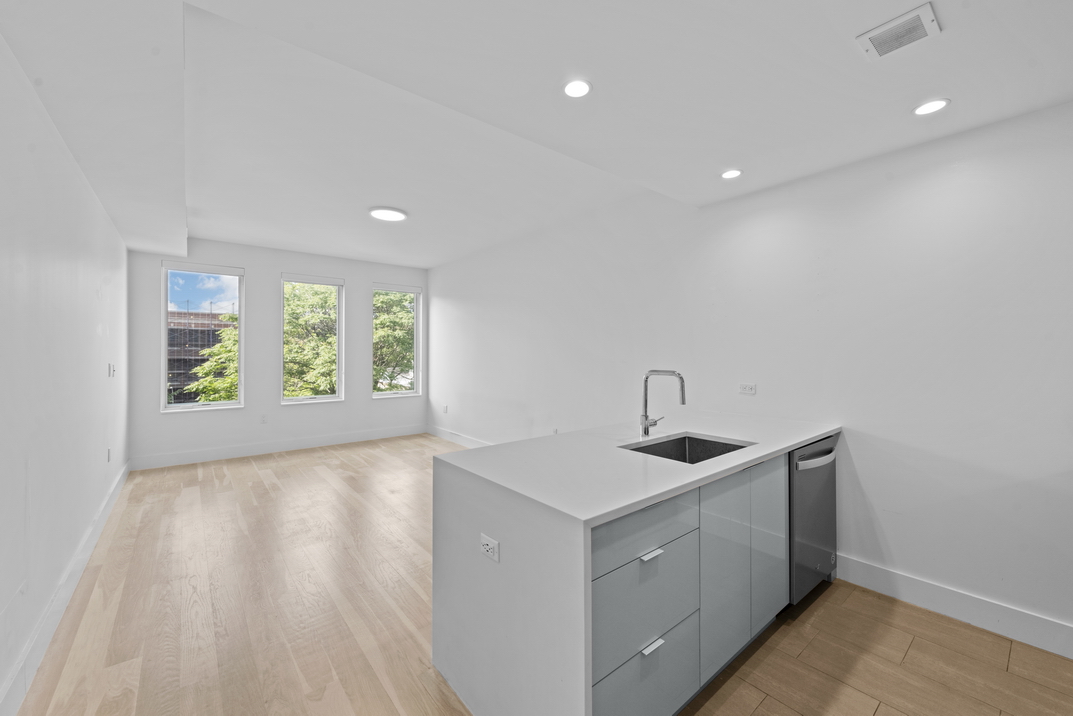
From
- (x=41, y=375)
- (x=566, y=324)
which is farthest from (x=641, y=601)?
(x=566, y=324)

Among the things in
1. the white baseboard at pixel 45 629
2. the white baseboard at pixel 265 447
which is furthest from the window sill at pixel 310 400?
the white baseboard at pixel 45 629

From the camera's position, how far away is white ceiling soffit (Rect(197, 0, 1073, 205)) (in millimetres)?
1457

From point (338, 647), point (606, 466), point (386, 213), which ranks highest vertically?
point (386, 213)

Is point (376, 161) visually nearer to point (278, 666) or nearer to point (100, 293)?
point (100, 293)

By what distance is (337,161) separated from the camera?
303 centimetres

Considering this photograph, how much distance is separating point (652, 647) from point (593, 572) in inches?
16.2

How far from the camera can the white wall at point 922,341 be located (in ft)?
6.63

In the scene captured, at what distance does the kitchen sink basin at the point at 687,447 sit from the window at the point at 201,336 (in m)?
5.13

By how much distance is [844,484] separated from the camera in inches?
103

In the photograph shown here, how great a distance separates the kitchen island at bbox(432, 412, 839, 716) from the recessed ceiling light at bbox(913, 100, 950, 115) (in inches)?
63.8

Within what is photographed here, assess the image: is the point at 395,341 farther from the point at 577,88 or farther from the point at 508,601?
the point at 508,601

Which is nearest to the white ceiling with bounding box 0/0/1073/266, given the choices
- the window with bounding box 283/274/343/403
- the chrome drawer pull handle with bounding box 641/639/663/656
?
the chrome drawer pull handle with bounding box 641/639/663/656

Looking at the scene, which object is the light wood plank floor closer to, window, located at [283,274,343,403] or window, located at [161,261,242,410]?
window, located at [161,261,242,410]

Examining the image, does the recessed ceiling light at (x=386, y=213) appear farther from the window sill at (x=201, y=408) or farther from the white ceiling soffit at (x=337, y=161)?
the window sill at (x=201, y=408)
